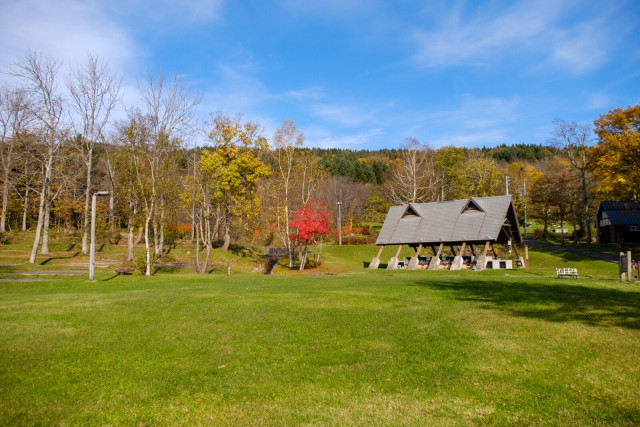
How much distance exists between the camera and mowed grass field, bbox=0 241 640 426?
5.74 m

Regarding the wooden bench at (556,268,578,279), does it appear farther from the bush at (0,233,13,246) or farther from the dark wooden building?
the bush at (0,233,13,246)

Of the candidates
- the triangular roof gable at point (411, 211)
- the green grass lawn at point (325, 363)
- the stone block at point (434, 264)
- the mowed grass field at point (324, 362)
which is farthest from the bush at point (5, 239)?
the stone block at point (434, 264)

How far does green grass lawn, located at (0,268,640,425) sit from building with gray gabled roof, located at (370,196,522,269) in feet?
63.4

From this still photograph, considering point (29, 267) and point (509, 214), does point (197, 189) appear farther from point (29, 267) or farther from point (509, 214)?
point (509, 214)

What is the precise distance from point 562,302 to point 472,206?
22.4 meters

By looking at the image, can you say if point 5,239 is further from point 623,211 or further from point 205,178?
point 623,211

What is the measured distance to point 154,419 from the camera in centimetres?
561

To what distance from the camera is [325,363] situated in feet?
24.8

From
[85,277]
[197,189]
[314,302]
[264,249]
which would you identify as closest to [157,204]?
[197,189]

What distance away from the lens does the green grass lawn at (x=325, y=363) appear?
226 inches

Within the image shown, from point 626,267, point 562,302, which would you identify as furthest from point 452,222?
point 562,302

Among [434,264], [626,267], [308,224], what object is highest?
[308,224]

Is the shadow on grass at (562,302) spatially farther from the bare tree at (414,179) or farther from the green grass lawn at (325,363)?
the bare tree at (414,179)

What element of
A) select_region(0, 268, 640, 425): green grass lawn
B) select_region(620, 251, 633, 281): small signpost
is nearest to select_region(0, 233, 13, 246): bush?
select_region(0, 268, 640, 425): green grass lawn
